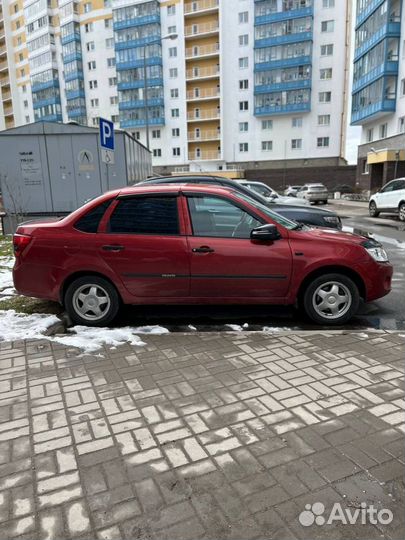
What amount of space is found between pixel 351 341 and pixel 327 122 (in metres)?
53.7

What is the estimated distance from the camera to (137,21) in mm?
55844

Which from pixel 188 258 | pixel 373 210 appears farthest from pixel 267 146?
pixel 188 258

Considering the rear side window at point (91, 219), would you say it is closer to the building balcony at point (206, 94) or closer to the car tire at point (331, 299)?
the car tire at point (331, 299)

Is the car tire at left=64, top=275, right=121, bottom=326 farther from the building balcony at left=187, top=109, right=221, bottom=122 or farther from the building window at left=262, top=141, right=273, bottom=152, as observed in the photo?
the building balcony at left=187, top=109, right=221, bottom=122

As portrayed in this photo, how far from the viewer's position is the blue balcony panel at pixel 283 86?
51312mm

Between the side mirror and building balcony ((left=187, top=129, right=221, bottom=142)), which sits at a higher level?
building balcony ((left=187, top=129, right=221, bottom=142))

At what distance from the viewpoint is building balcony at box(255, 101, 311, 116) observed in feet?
170

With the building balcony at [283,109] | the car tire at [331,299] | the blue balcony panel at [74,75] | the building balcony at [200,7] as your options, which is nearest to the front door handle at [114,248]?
the car tire at [331,299]

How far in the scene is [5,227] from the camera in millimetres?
13492

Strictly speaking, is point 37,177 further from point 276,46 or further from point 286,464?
point 276,46

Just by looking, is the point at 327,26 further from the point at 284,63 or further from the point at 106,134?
the point at 106,134

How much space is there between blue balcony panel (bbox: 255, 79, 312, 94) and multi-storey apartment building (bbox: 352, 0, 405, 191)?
11.3m

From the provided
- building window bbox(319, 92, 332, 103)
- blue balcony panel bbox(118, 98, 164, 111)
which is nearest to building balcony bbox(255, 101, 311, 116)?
building window bbox(319, 92, 332, 103)

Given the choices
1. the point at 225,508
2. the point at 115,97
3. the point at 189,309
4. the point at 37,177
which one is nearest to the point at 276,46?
the point at 115,97
